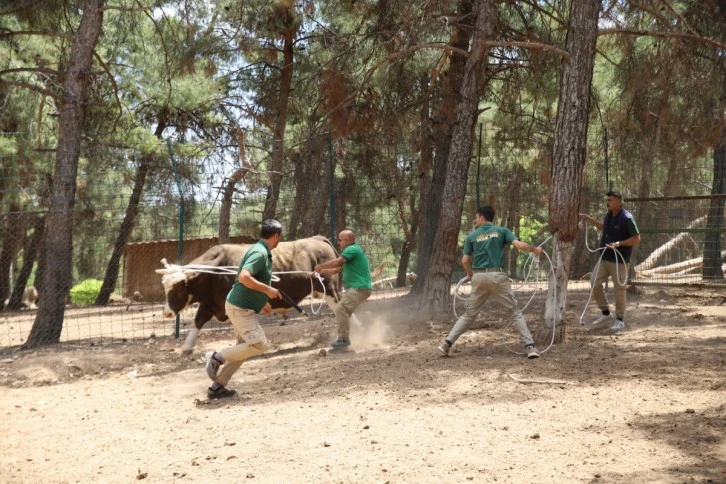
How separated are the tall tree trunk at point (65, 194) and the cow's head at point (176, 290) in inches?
87.2

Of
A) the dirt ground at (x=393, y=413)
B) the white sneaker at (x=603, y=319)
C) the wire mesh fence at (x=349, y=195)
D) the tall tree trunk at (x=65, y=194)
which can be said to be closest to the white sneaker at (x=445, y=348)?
the dirt ground at (x=393, y=413)

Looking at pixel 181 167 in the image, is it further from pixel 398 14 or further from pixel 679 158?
pixel 679 158

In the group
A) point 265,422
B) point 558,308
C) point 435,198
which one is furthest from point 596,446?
point 435,198

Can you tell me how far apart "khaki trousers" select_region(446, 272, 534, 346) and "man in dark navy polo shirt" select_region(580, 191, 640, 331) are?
234 centimetres

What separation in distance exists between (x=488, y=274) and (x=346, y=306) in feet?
7.34

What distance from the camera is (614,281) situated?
34.2 feet

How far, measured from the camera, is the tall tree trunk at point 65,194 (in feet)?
38.2

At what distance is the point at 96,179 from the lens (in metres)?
20.2

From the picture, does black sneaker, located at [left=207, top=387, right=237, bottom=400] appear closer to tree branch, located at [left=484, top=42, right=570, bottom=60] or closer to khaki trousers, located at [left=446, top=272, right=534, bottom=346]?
khaki trousers, located at [left=446, top=272, right=534, bottom=346]

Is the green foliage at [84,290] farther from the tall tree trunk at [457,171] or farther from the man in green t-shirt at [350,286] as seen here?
the man in green t-shirt at [350,286]

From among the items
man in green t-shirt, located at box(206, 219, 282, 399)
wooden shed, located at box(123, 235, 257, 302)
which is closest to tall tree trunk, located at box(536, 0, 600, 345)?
man in green t-shirt, located at box(206, 219, 282, 399)

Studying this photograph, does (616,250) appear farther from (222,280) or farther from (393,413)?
(222,280)

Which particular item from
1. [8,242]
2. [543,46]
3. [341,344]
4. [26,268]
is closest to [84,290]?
[26,268]

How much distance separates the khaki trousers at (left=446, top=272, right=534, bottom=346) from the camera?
28.0 feet
